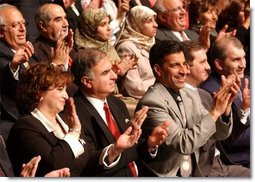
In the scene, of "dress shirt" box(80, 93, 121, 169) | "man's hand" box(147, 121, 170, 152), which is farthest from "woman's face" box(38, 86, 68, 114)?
"man's hand" box(147, 121, 170, 152)

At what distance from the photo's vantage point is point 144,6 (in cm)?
441

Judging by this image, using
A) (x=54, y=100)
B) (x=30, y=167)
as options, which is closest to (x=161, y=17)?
(x=54, y=100)

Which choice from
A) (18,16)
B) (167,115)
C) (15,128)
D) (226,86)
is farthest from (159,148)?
(18,16)

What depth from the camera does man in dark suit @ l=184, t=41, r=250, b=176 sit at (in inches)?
173

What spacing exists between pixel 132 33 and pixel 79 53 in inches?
13.0

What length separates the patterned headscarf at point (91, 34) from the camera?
4.34m

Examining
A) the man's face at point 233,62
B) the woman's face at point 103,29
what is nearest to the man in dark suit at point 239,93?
the man's face at point 233,62

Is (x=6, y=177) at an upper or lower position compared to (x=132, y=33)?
lower

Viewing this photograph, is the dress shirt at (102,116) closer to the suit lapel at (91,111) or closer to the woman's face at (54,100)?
the suit lapel at (91,111)

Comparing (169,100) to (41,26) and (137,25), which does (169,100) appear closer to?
(137,25)

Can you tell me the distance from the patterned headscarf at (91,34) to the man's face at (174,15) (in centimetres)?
35

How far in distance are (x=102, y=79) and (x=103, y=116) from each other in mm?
206

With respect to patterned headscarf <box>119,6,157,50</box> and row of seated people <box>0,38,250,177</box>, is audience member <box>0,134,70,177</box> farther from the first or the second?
patterned headscarf <box>119,6,157,50</box>

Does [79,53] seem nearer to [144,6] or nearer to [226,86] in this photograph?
[144,6]
